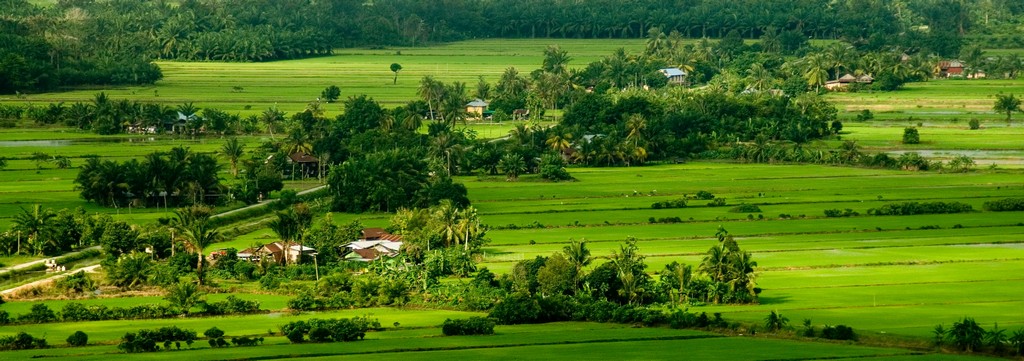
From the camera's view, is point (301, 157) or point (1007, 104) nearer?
point (301, 157)

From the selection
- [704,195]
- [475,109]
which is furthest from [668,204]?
[475,109]

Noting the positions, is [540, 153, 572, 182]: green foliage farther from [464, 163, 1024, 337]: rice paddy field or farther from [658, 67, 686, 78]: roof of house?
[658, 67, 686, 78]: roof of house

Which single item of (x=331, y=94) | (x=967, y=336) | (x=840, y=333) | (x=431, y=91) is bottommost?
(x=840, y=333)

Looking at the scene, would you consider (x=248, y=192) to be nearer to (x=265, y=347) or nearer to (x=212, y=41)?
(x=265, y=347)

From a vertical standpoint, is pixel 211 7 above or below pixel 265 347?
above

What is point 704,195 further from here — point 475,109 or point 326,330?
point 475,109

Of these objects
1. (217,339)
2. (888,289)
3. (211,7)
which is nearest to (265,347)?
(217,339)

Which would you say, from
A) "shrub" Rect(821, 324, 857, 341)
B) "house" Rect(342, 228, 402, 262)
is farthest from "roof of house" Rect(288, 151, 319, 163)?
"shrub" Rect(821, 324, 857, 341)
